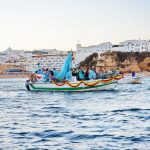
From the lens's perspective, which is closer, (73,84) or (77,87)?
(73,84)

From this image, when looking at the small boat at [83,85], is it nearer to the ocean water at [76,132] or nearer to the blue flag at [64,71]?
the blue flag at [64,71]

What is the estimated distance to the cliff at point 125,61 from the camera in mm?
164750

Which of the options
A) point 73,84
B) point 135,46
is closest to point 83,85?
point 73,84

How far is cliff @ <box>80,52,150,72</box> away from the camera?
16475cm

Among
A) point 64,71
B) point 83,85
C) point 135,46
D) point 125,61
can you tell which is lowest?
point 83,85

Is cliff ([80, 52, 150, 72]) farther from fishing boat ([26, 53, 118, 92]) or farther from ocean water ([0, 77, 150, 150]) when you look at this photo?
ocean water ([0, 77, 150, 150])

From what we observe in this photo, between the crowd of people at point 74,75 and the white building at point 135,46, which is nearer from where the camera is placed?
the crowd of people at point 74,75

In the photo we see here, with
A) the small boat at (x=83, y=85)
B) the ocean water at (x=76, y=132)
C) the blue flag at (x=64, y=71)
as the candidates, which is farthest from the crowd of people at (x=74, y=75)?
the ocean water at (x=76, y=132)

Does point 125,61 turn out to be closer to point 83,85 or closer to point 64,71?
point 64,71

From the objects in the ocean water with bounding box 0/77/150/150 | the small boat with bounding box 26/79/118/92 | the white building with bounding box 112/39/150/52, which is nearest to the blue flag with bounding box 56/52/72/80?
the small boat with bounding box 26/79/118/92

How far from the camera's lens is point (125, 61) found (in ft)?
561

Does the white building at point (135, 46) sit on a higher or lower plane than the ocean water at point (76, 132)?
higher

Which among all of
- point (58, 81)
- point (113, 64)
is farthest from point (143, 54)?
point (58, 81)

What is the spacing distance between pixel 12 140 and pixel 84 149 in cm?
255
